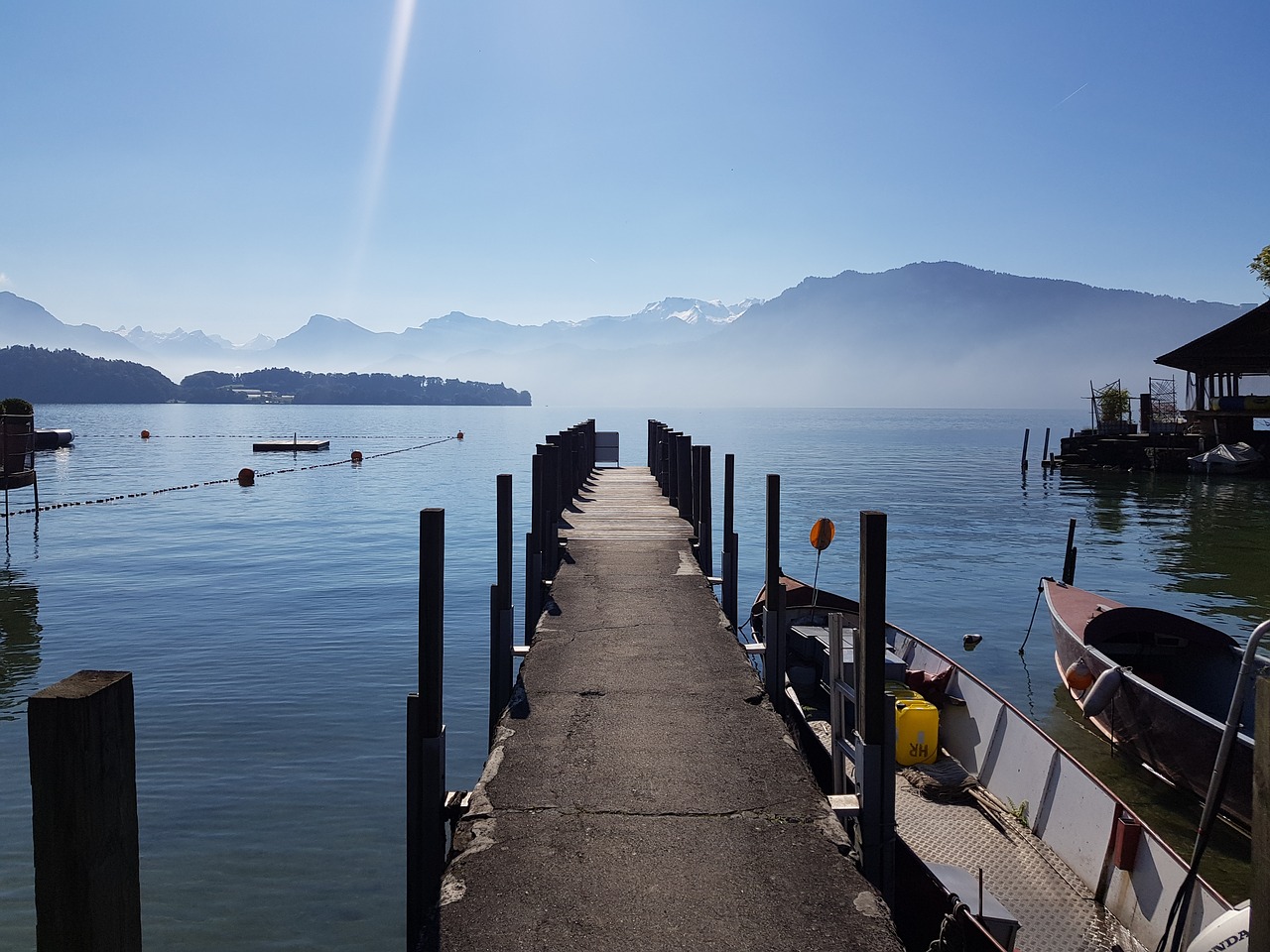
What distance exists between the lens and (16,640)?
18266 mm

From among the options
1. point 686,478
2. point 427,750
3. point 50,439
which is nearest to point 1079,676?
point 686,478

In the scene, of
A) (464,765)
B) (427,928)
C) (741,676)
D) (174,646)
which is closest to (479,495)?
(174,646)

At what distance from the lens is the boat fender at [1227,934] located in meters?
5.92

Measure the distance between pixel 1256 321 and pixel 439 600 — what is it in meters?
56.2

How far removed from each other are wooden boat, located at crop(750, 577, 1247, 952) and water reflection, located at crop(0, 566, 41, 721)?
11.7 metres

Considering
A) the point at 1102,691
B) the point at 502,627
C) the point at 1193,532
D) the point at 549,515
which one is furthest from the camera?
the point at 1193,532

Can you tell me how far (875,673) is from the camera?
21.1 feet

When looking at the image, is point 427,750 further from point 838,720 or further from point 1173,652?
point 1173,652

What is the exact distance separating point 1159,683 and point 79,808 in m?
13.8

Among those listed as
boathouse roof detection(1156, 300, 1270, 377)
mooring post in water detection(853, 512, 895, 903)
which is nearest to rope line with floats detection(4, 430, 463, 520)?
mooring post in water detection(853, 512, 895, 903)

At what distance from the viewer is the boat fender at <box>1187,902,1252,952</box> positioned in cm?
592

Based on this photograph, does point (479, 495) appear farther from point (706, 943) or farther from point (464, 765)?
point (706, 943)

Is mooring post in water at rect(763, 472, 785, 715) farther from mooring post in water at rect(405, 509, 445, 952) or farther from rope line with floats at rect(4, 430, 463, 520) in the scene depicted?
rope line with floats at rect(4, 430, 463, 520)

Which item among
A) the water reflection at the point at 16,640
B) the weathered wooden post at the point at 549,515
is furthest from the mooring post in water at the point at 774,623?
the water reflection at the point at 16,640
